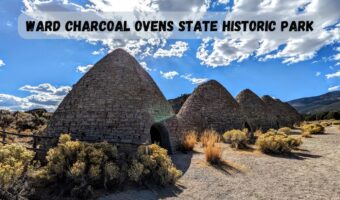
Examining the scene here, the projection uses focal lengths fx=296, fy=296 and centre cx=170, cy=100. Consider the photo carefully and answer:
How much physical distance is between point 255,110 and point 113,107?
2111cm

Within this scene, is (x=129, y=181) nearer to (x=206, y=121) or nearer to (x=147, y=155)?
(x=147, y=155)

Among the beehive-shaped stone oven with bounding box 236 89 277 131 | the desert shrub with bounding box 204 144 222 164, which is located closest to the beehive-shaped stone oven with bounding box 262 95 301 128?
the beehive-shaped stone oven with bounding box 236 89 277 131

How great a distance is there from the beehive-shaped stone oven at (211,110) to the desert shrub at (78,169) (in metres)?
12.7

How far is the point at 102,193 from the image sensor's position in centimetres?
751

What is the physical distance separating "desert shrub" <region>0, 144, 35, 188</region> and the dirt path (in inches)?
81.5

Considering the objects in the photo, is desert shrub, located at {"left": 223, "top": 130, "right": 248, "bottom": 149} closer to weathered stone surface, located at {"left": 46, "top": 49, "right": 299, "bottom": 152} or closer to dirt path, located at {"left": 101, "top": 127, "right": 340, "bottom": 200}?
dirt path, located at {"left": 101, "top": 127, "right": 340, "bottom": 200}

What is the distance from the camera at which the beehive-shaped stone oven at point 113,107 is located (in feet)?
39.1

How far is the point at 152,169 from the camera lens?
882 cm

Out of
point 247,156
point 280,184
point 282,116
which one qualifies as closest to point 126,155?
point 280,184

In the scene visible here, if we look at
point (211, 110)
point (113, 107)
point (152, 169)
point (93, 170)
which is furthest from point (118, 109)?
point (211, 110)

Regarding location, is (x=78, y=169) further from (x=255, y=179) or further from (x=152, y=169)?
(x=255, y=179)

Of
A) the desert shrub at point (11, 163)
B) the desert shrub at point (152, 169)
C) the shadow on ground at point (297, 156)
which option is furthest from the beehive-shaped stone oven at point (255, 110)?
the desert shrub at point (11, 163)

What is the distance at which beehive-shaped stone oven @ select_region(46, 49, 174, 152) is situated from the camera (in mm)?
11906

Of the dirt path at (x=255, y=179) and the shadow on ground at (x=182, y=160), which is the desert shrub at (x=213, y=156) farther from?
the shadow on ground at (x=182, y=160)
